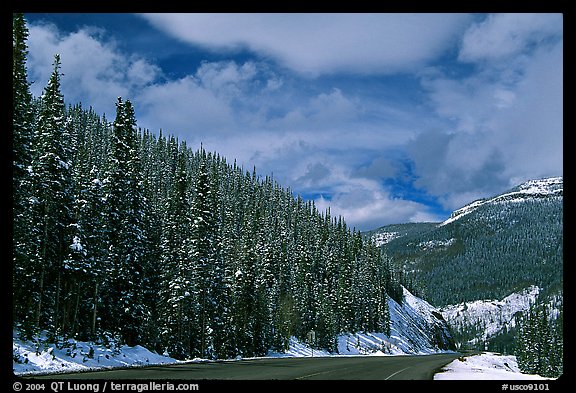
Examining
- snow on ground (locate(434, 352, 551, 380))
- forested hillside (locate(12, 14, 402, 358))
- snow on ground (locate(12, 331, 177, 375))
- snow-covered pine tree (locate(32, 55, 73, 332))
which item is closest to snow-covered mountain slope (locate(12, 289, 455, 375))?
snow on ground (locate(12, 331, 177, 375))

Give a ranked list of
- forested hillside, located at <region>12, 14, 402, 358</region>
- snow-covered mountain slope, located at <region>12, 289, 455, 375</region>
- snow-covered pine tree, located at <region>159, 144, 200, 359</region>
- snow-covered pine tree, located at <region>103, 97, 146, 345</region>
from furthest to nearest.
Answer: snow-covered pine tree, located at <region>159, 144, 200, 359</region>
snow-covered pine tree, located at <region>103, 97, 146, 345</region>
forested hillside, located at <region>12, 14, 402, 358</region>
snow-covered mountain slope, located at <region>12, 289, 455, 375</region>

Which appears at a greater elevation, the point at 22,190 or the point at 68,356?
the point at 22,190

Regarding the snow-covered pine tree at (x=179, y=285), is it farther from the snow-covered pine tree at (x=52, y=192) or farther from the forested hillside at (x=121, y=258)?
the snow-covered pine tree at (x=52, y=192)

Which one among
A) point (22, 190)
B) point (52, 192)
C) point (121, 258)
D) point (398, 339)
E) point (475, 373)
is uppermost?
point (52, 192)

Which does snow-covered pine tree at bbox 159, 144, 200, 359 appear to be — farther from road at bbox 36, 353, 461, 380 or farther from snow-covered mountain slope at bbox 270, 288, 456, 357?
road at bbox 36, 353, 461, 380

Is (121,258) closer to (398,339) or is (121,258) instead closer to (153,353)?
(153,353)

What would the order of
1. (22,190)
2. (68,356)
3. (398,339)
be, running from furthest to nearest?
(398,339) → (22,190) → (68,356)

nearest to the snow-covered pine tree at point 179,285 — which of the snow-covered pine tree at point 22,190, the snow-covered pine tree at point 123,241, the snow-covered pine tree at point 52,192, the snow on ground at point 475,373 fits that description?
the snow-covered pine tree at point 123,241

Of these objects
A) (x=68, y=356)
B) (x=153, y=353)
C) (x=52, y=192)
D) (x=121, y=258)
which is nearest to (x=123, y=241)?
(x=121, y=258)

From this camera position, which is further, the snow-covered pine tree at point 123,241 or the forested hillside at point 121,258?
the snow-covered pine tree at point 123,241

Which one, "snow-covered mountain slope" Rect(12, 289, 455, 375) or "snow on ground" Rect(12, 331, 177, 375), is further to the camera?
"snow-covered mountain slope" Rect(12, 289, 455, 375)

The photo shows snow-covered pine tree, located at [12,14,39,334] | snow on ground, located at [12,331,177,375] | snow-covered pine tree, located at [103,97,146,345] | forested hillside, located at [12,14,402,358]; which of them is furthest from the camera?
snow-covered pine tree, located at [103,97,146,345]

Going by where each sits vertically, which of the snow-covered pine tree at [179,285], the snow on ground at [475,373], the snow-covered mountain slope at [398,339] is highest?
the snow-covered pine tree at [179,285]
